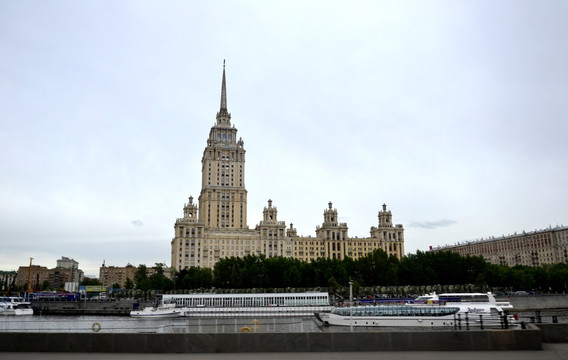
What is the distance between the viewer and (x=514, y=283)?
Result: 429 ft

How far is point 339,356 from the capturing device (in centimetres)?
1781

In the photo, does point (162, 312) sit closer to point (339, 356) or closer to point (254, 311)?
point (254, 311)

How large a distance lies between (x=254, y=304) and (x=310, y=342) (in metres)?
72.7

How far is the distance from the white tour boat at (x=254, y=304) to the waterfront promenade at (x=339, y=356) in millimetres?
65672

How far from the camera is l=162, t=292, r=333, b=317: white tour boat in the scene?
8431 cm

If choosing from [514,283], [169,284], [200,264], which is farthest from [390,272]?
[200,264]

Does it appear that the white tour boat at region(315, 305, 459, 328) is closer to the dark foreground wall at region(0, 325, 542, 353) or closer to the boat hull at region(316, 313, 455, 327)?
the boat hull at region(316, 313, 455, 327)

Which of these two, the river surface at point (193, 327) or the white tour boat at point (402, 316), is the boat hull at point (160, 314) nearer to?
the river surface at point (193, 327)

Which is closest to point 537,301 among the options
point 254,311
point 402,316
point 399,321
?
point 254,311

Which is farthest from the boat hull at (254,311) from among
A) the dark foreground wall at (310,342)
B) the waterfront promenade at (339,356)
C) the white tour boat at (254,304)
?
the waterfront promenade at (339,356)

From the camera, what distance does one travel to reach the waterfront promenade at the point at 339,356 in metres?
17.4

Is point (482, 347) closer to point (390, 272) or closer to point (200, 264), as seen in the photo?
point (390, 272)

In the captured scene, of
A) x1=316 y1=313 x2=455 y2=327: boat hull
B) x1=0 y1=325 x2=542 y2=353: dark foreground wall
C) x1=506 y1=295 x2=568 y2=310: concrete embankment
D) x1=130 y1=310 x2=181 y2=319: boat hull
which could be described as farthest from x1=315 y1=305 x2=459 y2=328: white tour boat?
x1=506 y1=295 x2=568 y2=310: concrete embankment

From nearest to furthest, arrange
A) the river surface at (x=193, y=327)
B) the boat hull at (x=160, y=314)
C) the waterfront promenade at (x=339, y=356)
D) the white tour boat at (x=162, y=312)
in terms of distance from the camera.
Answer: the waterfront promenade at (x=339, y=356) < the river surface at (x=193, y=327) < the boat hull at (x=160, y=314) < the white tour boat at (x=162, y=312)
